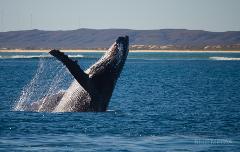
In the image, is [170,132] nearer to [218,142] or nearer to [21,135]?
[218,142]

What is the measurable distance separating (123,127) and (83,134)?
186 cm

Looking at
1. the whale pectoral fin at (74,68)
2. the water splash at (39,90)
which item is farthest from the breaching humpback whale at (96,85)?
the water splash at (39,90)

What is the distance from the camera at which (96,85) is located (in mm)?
22547

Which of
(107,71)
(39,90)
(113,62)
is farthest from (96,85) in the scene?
(39,90)

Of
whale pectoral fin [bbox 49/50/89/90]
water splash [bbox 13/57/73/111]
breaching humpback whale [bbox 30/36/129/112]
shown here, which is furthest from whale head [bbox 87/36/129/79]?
water splash [bbox 13/57/73/111]

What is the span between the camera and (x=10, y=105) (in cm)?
2911

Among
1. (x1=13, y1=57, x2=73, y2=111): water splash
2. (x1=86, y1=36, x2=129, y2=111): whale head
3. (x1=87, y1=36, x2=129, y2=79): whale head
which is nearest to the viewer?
(x1=86, y1=36, x2=129, y2=111): whale head

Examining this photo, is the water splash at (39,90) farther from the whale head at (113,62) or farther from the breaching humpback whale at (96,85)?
the whale head at (113,62)

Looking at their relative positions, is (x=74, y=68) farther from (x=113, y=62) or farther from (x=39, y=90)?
(x=39, y=90)

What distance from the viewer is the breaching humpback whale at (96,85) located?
22344mm

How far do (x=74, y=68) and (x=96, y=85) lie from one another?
130 centimetres

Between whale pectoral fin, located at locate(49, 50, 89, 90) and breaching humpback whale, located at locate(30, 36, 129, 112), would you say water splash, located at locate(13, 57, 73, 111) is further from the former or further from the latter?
whale pectoral fin, located at locate(49, 50, 89, 90)

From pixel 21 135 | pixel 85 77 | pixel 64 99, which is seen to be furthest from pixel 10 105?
pixel 21 135

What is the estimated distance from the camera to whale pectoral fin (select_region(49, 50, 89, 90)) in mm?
21219
